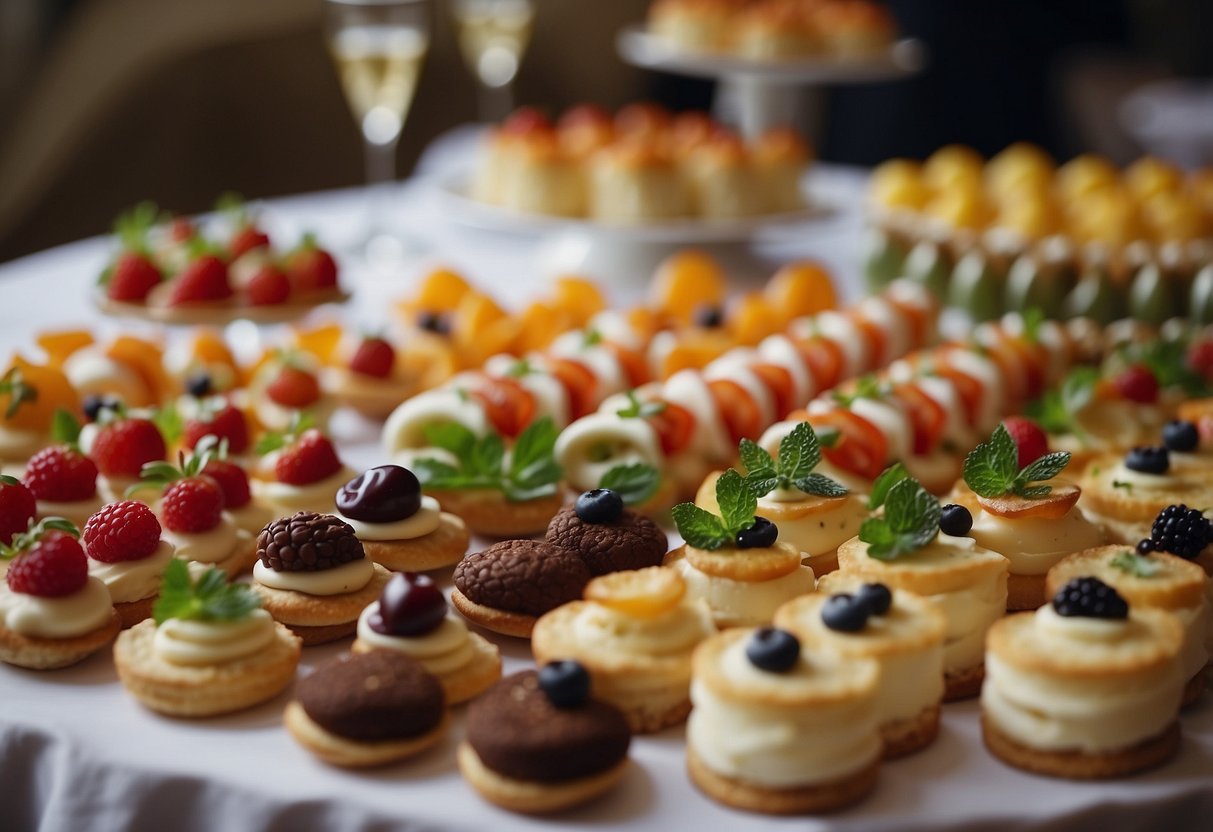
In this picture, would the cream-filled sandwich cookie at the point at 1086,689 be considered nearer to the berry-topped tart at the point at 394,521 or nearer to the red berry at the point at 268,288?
the berry-topped tart at the point at 394,521

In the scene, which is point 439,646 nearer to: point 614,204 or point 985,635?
point 985,635

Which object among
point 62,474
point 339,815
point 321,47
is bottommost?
point 339,815

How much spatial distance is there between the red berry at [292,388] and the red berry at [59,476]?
1.62ft

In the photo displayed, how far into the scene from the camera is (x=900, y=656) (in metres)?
1.65

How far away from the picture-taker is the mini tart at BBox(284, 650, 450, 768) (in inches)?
62.7

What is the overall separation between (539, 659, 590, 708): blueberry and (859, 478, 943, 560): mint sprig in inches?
19.3

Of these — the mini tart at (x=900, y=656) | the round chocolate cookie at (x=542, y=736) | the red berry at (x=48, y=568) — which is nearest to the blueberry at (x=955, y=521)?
the mini tart at (x=900, y=656)

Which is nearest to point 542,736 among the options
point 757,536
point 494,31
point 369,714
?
point 369,714

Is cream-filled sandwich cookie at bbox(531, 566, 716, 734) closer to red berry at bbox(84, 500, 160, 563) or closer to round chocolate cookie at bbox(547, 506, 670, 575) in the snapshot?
round chocolate cookie at bbox(547, 506, 670, 575)

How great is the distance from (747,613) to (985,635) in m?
0.33

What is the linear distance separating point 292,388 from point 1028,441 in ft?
4.51

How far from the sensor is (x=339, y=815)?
154 centimetres

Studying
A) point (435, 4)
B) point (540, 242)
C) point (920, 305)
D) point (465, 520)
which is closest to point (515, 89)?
point (435, 4)

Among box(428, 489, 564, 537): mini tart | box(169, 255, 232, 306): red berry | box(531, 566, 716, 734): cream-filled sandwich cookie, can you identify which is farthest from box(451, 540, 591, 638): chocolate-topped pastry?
box(169, 255, 232, 306): red berry
